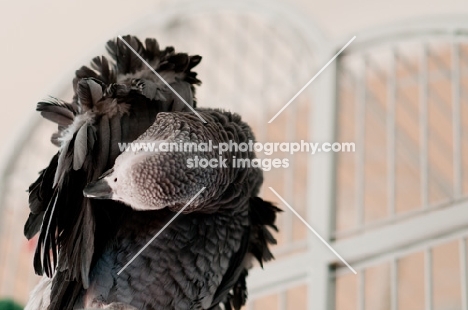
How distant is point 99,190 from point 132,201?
2 centimetres

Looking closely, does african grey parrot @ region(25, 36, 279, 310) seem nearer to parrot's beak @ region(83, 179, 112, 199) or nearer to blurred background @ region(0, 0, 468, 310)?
parrot's beak @ region(83, 179, 112, 199)

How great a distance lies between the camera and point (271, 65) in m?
0.81

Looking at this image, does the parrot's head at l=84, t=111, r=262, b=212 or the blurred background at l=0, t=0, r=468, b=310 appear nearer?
the parrot's head at l=84, t=111, r=262, b=212

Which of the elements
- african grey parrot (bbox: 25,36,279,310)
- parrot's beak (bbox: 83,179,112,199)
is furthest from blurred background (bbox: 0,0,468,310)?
parrot's beak (bbox: 83,179,112,199)

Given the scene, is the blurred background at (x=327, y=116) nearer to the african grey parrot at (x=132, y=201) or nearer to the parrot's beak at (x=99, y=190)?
the african grey parrot at (x=132, y=201)

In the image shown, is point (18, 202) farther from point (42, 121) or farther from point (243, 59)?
point (243, 59)

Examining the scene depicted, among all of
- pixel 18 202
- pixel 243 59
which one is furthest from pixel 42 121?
pixel 243 59

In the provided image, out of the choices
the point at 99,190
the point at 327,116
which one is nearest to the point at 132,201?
the point at 99,190

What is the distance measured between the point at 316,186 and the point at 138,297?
0.95 ft

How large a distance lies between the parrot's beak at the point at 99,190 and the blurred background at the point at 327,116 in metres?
0.31

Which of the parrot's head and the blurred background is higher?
the blurred background

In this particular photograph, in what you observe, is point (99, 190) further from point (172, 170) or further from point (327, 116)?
point (327, 116)

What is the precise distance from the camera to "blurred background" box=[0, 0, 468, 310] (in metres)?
0.62

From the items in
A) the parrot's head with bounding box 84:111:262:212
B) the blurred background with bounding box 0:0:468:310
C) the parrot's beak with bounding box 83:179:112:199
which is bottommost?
the parrot's beak with bounding box 83:179:112:199
